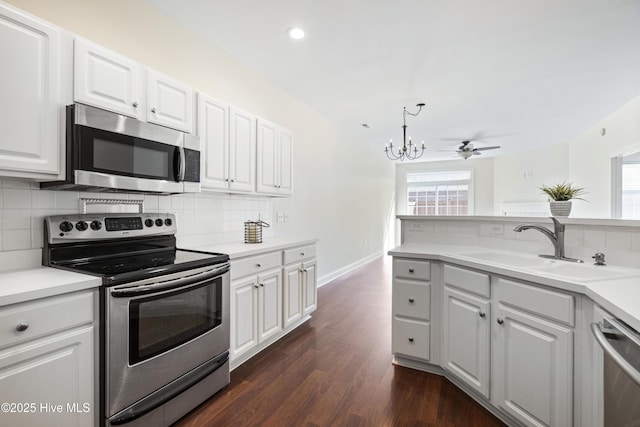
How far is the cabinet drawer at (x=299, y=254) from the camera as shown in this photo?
2818 millimetres

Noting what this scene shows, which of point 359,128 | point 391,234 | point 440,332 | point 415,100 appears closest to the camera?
point 440,332

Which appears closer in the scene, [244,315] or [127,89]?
[127,89]

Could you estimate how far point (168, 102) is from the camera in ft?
6.83

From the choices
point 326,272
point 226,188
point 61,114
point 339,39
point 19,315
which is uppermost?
point 339,39

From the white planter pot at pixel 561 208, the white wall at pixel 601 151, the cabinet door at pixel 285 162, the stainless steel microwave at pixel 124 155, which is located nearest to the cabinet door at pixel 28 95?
the stainless steel microwave at pixel 124 155

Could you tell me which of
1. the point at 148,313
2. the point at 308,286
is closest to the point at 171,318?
the point at 148,313

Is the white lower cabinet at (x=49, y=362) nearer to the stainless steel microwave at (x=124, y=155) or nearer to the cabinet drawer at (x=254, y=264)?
the stainless steel microwave at (x=124, y=155)

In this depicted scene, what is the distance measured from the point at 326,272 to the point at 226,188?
2.70 meters

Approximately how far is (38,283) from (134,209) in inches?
34.7

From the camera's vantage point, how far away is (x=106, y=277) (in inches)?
55.7

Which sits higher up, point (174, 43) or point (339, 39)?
point (339, 39)

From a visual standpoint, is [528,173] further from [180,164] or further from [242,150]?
[180,164]

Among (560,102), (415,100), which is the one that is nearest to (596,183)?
(560,102)

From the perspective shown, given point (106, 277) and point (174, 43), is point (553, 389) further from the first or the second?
point (174, 43)
